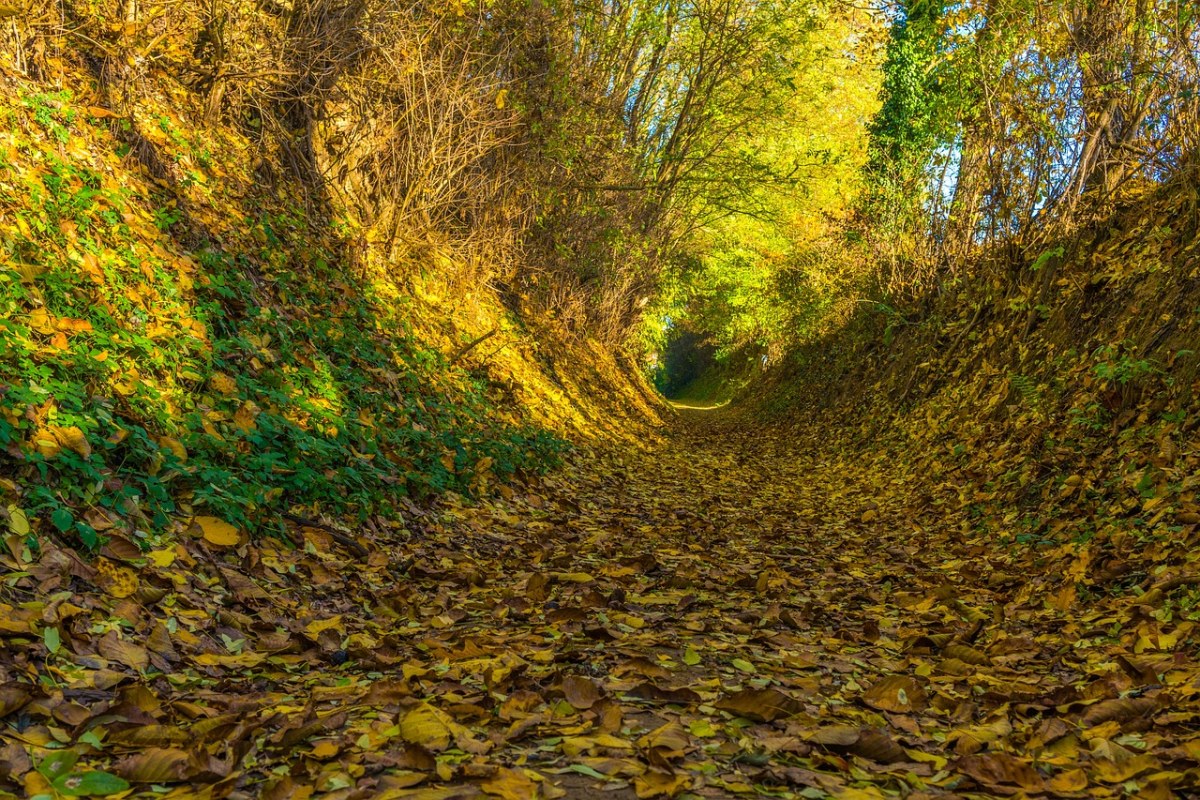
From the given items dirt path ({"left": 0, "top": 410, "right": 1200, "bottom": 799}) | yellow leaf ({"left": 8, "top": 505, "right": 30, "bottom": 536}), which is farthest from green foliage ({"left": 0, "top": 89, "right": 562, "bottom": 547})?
dirt path ({"left": 0, "top": 410, "right": 1200, "bottom": 799})

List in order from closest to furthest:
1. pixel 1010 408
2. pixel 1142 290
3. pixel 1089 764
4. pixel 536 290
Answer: pixel 1089 764, pixel 1142 290, pixel 1010 408, pixel 536 290

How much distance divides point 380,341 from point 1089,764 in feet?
23.1

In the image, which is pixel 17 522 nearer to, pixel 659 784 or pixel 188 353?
pixel 188 353

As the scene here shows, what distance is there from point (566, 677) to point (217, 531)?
2112 millimetres

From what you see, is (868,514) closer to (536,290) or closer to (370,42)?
(370,42)

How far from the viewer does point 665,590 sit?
4.99m

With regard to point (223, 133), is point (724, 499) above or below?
below

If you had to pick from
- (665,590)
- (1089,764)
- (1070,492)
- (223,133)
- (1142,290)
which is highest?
(1142,290)

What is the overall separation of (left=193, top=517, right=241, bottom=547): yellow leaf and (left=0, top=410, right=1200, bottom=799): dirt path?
54mm

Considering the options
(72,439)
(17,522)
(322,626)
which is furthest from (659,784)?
(72,439)

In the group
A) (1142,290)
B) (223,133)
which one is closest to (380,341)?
(223,133)

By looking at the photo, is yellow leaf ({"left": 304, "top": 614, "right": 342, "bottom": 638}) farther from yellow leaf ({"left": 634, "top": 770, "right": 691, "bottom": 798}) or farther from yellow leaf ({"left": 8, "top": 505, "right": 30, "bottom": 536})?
yellow leaf ({"left": 634, "top": 770, "right": 691, "bottom": 798})

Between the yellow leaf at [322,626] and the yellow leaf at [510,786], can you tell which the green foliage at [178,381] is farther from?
the yellow leaf at [510,786]

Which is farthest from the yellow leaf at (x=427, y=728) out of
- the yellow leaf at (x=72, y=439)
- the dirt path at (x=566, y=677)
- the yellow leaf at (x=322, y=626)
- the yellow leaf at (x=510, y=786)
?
the yellow leaf at (x=72, y=439)
